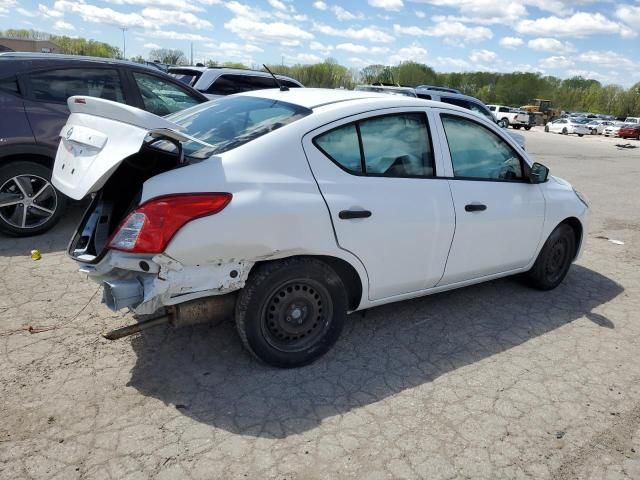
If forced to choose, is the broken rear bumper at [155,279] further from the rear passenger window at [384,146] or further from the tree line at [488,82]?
the tree line at [488,82]

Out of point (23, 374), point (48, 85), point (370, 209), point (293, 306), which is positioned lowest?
point (23, 374)

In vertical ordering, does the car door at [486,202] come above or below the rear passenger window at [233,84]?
below

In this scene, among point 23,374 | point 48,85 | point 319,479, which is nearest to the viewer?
point 319,479

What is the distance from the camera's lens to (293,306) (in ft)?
10.2

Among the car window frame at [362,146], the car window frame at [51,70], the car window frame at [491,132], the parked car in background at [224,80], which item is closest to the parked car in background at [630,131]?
the parked car in background at [224,80]

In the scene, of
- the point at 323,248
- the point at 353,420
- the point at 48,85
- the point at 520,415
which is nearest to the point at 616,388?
the point at 520,415

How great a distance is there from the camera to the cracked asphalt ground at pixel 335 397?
2455 millimetres

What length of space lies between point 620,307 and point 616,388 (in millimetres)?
1600

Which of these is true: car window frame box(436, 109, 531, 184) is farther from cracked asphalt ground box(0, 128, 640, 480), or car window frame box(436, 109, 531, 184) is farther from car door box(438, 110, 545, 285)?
cracked asphalt ground box(0, 128, 640, 480)

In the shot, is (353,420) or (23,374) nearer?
(353,420)

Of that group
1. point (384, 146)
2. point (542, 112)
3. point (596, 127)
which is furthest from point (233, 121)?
point (542, 112)

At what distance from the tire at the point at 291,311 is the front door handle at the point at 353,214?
0.32 meters

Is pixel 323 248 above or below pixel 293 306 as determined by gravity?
above

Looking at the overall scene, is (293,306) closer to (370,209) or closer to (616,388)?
(370,209)
